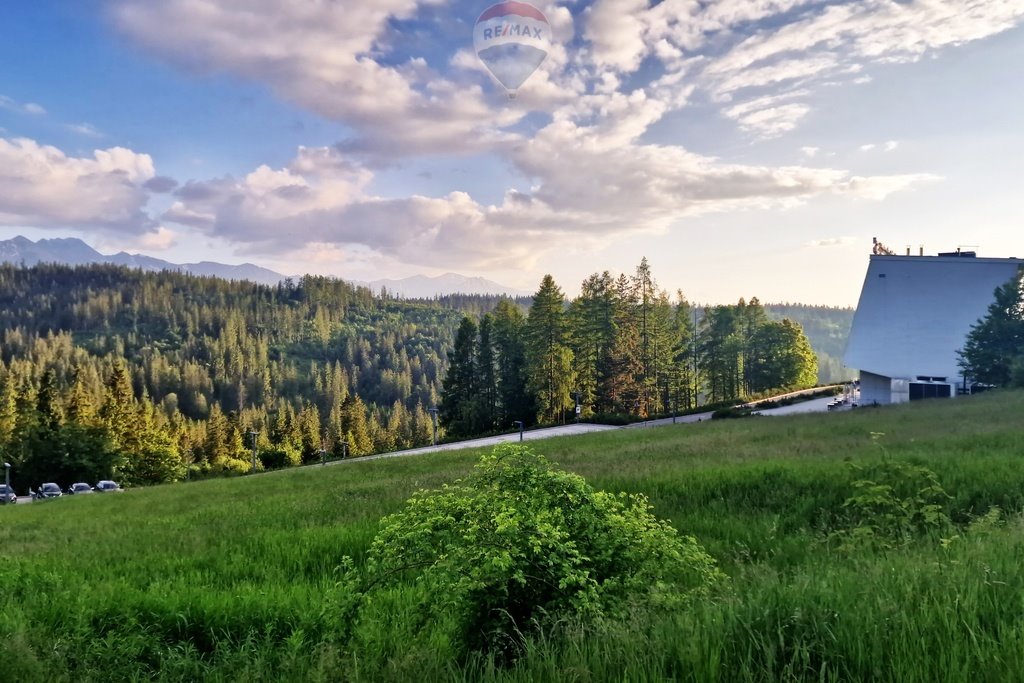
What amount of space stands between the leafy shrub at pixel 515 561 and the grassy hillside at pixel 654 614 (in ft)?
1.04

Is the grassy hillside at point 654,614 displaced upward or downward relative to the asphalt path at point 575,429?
upward

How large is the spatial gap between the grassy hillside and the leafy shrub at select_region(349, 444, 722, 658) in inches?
12.5

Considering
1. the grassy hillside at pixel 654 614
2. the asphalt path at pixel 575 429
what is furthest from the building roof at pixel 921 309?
the grassy hillside at pixel 654 614

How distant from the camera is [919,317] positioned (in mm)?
48594

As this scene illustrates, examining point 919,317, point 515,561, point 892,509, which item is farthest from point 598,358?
point 515,561

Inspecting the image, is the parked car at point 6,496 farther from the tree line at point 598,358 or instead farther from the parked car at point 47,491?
the tree line at point 598,358

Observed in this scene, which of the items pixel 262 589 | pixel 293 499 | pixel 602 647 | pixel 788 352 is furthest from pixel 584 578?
pixel 788 352

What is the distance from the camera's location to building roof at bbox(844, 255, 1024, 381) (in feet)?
154

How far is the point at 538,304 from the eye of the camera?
68125 millimetres

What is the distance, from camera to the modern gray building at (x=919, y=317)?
46.7 m

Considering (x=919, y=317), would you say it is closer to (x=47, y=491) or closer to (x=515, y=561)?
(x=515, y=561)

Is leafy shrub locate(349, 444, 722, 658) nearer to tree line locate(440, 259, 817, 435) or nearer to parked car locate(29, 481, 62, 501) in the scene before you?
tree line locate(440, 259, 817, 435)

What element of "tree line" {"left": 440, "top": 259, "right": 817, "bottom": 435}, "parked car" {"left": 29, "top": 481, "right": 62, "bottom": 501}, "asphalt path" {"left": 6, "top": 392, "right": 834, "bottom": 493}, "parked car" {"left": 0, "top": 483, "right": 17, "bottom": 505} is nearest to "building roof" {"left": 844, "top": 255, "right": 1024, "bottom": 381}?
"asphalt path" {"left": 6, "top": 392, "right": 834, "bottom": 493}

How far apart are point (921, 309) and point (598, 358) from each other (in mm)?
32543
